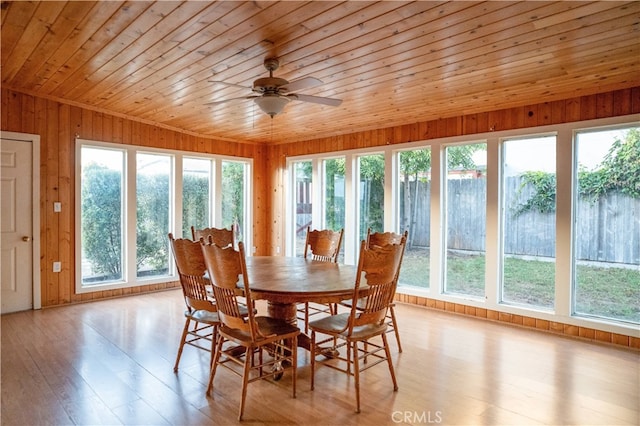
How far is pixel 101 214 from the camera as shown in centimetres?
509

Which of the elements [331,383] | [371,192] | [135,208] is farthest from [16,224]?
[371,192]

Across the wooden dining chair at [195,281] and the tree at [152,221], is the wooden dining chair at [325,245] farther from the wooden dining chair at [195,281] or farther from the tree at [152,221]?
the tree at [152,221]

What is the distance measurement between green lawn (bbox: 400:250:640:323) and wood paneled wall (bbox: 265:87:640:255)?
4.84ft

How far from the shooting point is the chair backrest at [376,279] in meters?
2.37

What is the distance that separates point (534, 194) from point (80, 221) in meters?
5.37

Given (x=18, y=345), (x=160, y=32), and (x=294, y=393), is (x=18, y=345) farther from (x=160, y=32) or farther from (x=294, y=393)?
(x=160, y=32)

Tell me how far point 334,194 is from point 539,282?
3.06 metres

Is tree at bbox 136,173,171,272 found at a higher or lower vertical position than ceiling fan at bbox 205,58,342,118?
lower

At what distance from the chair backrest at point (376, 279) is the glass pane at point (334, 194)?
326 cm

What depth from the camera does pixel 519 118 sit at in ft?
Result: 13.6

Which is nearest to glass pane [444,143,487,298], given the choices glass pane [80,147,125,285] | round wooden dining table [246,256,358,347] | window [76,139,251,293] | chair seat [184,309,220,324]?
round wooden dining table [246,256,358,347]

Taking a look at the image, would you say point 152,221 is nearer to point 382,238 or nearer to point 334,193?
point 334,193

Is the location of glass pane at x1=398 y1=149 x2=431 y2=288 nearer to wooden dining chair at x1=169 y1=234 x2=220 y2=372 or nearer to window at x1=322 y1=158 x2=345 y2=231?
window at x1=322 y1=158 x2=345 y2=231

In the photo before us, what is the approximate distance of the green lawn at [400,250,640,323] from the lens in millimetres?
3611
